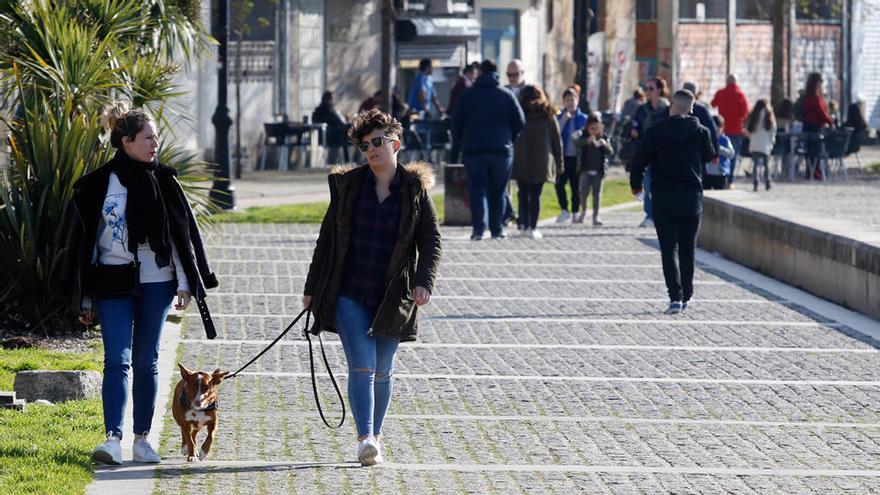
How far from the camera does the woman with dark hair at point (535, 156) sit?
20875 millimetres

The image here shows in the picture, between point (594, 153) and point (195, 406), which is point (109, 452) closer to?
point (195, 406)

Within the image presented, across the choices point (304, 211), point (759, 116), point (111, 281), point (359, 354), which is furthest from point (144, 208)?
point (759, 116)

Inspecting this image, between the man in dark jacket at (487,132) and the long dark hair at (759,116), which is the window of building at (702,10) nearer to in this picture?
the long dark hair at (759,116)

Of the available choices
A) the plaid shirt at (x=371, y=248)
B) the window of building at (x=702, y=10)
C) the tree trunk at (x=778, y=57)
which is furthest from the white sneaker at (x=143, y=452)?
the window of building at (x=702, y=10)

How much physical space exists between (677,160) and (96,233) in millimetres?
7150

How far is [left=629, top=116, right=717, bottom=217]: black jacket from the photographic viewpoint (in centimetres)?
1485

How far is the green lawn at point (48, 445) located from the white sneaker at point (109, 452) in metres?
0.05

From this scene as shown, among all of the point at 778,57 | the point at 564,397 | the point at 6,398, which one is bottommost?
the point at 564,397

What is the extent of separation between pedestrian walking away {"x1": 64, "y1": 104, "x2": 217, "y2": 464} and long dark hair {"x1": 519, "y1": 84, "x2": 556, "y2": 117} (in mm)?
12722

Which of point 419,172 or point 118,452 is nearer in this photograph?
point 118,452

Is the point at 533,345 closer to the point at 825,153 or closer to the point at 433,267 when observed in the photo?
the point at 433,267

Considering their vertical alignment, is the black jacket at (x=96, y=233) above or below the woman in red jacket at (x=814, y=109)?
below

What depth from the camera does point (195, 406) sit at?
8430mm

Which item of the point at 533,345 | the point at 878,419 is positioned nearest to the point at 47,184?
the point at 533,345
